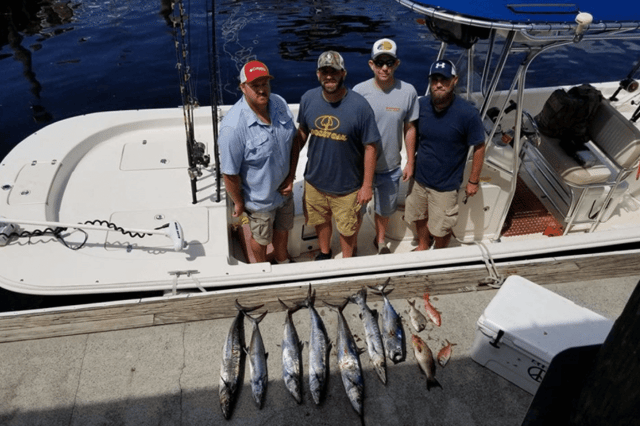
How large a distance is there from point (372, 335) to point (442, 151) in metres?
1.66

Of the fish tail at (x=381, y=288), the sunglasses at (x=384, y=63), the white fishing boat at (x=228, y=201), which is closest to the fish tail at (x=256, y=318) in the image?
the white fishing boat at (x=228, y=201)

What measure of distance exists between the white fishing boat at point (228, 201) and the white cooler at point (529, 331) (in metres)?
0.86

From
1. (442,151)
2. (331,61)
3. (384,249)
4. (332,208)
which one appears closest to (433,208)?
(442,151)

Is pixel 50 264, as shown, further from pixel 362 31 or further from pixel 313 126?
pixel 362 31

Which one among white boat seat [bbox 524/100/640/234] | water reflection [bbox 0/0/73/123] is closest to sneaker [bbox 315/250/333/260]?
white boat seat [bbox 524/100/640/234]

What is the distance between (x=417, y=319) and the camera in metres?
3.50

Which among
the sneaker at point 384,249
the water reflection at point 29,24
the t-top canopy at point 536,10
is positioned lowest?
the water reflection at point 29,24

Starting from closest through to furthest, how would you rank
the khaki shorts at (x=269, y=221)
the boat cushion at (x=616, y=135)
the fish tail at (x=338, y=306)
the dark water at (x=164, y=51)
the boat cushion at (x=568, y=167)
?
1. the fish tail at (x=338, y=306)
2. the khaki shorts at (x=269, y=221)
3. the boat cushion at (x=616, y=135)
4. the boat cushion at (x=568, y=167)
5. the dark water at (x=164, y=51)

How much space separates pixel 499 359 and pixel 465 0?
2.77 metres

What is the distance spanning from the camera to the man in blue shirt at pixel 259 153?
128 inches

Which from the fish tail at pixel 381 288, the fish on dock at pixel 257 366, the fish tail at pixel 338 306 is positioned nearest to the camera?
the fish on dock at pixel 257 366

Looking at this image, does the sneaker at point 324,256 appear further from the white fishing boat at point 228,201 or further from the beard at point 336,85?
the beard at point 336,85

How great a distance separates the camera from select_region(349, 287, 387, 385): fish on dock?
3131 millimetres

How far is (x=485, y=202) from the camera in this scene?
4.66 meters
